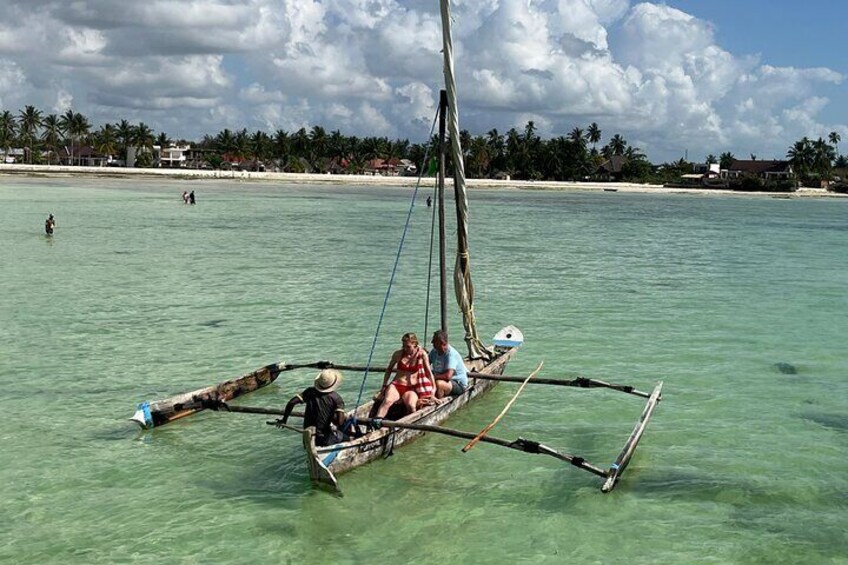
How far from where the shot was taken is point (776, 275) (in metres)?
34.1

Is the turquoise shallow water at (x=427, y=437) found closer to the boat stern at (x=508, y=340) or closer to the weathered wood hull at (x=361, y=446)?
the weathered wood hull at (x=361, y=446)

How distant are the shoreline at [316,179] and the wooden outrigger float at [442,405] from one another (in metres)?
106

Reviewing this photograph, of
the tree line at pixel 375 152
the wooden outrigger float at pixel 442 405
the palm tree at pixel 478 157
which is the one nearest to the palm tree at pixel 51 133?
the tree line at pixel 375 152

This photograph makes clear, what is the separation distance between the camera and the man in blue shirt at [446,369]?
41.2 feet

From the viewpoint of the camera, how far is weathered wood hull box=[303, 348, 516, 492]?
9789 millimetres

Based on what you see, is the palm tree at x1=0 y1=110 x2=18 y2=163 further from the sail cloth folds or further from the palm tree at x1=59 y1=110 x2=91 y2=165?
the sail cloth folds

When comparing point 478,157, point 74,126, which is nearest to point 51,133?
point 74,126

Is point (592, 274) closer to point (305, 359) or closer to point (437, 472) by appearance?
point (305, 359)

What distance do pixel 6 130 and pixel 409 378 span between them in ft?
526

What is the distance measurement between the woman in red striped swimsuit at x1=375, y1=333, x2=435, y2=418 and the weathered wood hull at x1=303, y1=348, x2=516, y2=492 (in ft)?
0.91

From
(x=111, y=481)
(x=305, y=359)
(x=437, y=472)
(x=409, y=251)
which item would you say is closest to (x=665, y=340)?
(x=305, y=359)

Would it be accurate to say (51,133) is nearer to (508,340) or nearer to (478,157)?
(478,157)

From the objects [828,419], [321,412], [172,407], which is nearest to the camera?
[321,412]

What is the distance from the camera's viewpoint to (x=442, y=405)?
1202cm
